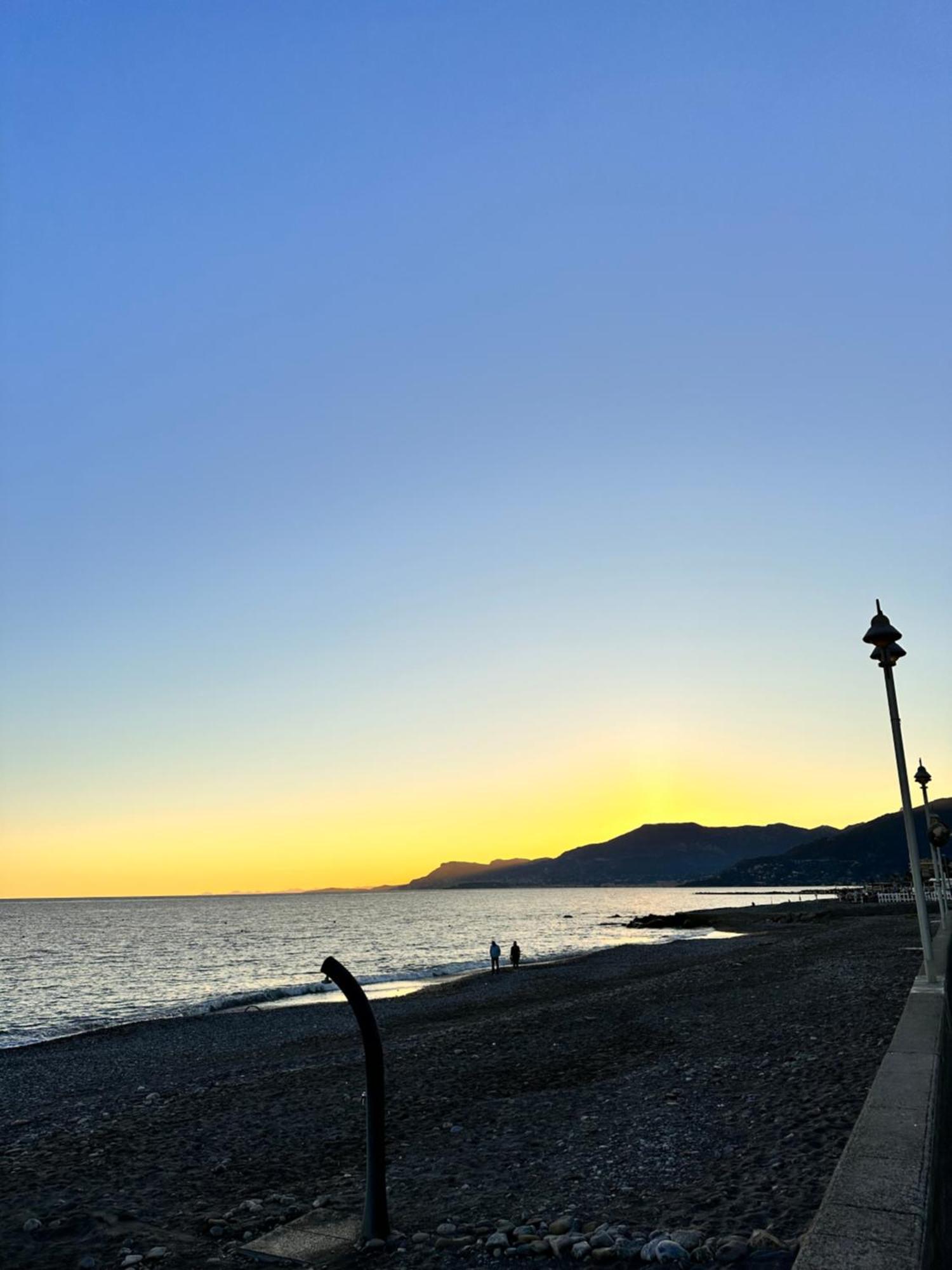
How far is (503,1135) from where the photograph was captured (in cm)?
1054

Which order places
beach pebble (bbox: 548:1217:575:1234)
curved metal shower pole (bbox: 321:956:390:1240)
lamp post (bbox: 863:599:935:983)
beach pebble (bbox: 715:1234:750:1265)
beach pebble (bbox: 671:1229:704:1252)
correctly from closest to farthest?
beach pebble (bbox: 715:1234:750:1265)
beach pebble (bbox: 671:1229:704:1252)
beach pebble (bbox: 548:1217:575:1234)
curved metal shower pole (bbox: 321:956:390:1240)
lamp post (bbox: 863:599:935:983)

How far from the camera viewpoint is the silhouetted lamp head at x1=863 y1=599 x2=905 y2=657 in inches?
534

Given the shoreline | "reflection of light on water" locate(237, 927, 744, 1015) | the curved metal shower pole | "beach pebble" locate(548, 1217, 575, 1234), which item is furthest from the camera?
"reflection of light on water" locate(237, 927, 744, 1015)

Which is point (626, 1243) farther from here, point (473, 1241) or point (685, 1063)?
point (685, 1063)

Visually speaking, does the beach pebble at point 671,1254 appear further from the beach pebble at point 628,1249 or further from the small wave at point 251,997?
the small wave at point 251,997

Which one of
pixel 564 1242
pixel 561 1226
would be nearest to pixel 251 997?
pixel 561 1226

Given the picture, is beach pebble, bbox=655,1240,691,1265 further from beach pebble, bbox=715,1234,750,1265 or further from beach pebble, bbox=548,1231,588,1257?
beach pebble, bbox=548,1231,588,1257

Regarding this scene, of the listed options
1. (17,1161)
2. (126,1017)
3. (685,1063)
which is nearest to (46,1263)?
(17,1161)

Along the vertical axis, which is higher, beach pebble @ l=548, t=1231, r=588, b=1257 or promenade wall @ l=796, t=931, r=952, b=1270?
promenade wall @ l=796, t=931, r=952, b=1270

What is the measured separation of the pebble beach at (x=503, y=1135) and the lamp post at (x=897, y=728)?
1.69 m

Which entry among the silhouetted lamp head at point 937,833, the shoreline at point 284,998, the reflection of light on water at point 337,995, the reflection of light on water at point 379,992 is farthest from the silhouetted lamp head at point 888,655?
the reflection of light on water at point 337,995

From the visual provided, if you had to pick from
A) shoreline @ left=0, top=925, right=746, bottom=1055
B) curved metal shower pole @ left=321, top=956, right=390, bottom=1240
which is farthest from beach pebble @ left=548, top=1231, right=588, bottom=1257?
shoreline @ left=0, top=925, right=746, bottom=1055

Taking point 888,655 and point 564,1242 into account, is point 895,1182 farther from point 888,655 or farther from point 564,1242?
point 888,655

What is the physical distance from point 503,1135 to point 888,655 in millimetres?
8901
